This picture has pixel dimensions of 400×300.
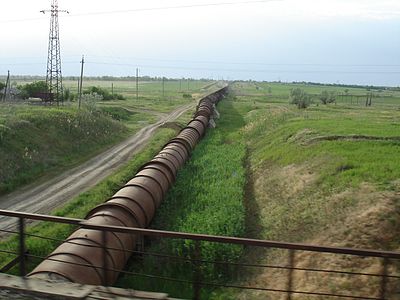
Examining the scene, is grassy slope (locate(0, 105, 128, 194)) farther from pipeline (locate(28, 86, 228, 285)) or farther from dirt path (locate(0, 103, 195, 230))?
pipeline (locate(28, 86, 228, 285))

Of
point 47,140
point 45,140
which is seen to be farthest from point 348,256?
point 47,140

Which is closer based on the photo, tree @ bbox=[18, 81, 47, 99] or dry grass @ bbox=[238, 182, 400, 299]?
dry grass @ bbox=[238, 182, 400, 299]

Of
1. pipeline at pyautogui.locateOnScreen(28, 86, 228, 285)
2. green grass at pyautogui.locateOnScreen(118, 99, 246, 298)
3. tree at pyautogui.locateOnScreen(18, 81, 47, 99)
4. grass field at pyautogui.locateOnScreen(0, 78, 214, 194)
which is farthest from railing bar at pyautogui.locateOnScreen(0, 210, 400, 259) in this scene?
tree at pyautogui.locateOnScreen(18, 81, 47, 99)

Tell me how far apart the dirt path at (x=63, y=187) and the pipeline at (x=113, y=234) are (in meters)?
4.31

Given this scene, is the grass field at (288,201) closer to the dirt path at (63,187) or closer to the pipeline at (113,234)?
the pipeline at (113,234)

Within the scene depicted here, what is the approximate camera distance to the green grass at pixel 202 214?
11375mm

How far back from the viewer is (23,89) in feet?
209

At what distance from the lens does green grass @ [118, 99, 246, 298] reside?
11.4 m

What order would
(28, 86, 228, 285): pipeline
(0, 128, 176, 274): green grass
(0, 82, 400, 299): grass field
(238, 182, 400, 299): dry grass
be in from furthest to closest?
(0, 128, 176, 274): green grass → (0, 82, 400, 299): grass field → (238, 182, 400, 299): dry grass → (28, 86, 228, 285): pipeline

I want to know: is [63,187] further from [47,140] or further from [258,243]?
[258,243]

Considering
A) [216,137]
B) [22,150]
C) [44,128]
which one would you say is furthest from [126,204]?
[216,137]

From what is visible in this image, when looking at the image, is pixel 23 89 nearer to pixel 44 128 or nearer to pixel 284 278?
pixel 44 128

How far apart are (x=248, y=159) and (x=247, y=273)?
47.6ft

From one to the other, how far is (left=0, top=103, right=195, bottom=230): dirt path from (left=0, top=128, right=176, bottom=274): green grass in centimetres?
65
